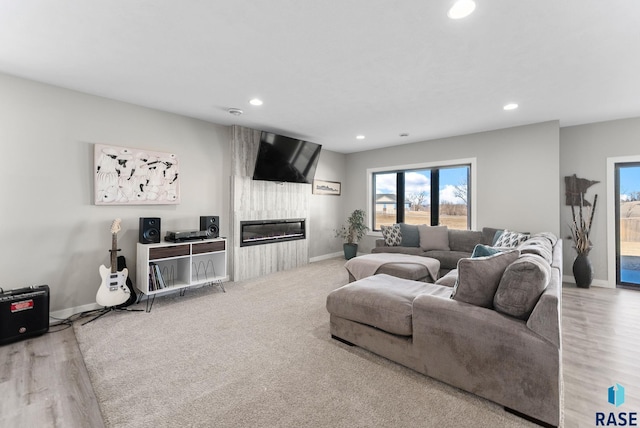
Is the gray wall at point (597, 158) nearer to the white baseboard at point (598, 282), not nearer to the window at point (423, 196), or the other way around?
the white baseboard at point (598, 282)

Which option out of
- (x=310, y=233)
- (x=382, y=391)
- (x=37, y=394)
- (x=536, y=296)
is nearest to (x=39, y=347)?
(x=37, y=394)

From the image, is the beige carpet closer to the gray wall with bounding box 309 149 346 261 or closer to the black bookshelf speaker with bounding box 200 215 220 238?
the black bookshelf speaker with bounding box 200 215 220 238

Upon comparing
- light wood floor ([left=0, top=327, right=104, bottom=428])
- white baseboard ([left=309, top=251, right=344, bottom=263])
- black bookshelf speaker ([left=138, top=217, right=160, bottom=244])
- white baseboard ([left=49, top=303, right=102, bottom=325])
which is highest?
black bookshelf speaker ([left=138, top=217, right=160, bottom=244])

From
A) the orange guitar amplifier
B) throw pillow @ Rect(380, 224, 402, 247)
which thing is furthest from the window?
the orange guitar amplifier

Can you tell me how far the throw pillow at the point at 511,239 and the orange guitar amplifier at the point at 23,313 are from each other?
17.4ft

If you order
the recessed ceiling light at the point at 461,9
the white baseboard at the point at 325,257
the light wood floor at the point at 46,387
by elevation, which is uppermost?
the recessed ceiling light at the point at 461,9

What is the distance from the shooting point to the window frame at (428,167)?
5031 mm

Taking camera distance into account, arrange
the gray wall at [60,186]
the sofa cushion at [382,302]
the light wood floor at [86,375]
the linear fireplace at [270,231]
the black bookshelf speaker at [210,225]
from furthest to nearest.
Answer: the linear fireplace at [270,231], the black bookshelf speaker at [210,225], the gray wall at [60,186], the sofa cushion at [382,302], the light wood floor at [86,375]

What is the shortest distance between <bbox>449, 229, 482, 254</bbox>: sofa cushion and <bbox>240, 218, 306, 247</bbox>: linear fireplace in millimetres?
2839

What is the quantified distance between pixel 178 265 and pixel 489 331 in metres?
3.84

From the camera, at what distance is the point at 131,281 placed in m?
3.62

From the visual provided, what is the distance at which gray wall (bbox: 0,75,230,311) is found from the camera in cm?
284

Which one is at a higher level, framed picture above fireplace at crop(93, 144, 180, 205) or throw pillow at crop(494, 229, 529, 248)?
framed picture above fireplace at crop(93, 144, 180, 205)

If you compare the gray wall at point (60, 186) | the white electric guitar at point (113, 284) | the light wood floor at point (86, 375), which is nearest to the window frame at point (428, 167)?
the light wood floor at point (86, 375)
